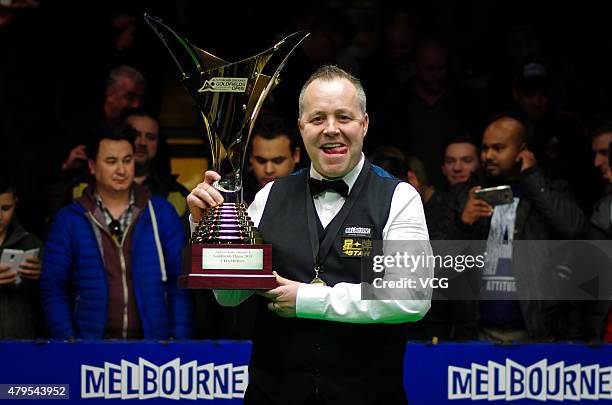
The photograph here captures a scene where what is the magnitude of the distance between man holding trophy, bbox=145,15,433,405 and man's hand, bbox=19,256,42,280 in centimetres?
243

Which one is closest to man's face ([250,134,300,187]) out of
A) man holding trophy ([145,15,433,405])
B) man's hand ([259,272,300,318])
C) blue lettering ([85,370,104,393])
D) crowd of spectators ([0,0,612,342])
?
crowd of spectators ([0,0,612,342])

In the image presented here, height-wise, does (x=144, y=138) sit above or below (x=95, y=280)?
above

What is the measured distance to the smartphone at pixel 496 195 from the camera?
21.0 feet

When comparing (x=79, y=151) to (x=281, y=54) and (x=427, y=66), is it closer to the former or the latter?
(x=427, y=66)

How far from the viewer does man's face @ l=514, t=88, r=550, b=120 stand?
754 cm

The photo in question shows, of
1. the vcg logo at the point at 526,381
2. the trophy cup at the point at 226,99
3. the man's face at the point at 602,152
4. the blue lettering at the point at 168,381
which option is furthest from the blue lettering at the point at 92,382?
the man's face at the point at 602,152

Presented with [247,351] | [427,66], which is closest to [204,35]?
[427,66]

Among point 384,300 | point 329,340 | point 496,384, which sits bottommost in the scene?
point 496,384

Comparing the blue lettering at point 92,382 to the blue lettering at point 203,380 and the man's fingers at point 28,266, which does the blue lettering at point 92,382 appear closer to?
the blue lettering at point 203,380

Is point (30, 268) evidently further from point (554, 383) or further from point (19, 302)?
point (554, 383)

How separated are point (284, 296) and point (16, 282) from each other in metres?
2.84

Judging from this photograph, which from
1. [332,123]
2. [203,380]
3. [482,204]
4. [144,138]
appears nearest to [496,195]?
[482,204]

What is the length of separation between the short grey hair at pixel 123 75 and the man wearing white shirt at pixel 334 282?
3481mm

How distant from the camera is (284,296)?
412 cm
